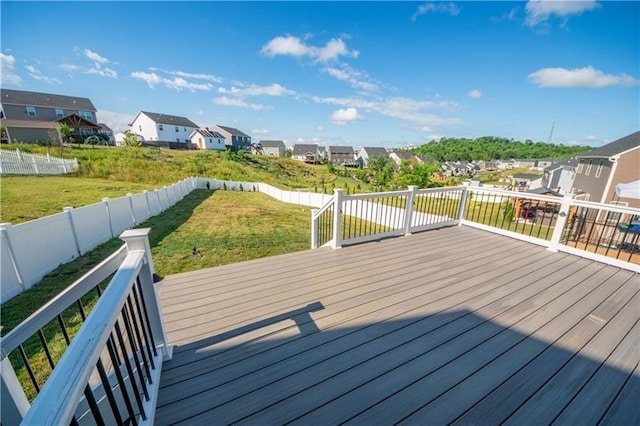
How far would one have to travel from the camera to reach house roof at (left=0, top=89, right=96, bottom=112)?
2592 centimetres

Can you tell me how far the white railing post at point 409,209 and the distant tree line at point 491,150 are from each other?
9916cm

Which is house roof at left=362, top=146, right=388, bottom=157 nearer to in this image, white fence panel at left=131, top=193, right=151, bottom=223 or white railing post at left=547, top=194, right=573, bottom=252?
white fence panel at left=131, top=193, right=151, bottom=223

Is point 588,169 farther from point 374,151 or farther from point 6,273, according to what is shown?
point 374,151

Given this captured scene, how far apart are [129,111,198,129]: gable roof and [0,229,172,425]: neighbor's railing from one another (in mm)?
47503

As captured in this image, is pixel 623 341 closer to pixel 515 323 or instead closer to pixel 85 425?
pixel 515 323

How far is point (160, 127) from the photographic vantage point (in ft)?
131

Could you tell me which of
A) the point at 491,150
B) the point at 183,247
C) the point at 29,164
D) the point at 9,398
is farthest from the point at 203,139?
the point at 491,150

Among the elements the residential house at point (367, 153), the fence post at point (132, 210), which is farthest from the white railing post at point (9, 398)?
the residential house at point (367, 153)

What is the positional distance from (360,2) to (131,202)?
37.0ft

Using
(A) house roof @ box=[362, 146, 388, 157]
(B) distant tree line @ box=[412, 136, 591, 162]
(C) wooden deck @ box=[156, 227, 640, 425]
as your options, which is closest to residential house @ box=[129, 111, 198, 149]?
(C) wooden deck @ box=[156, 227, 640, 425]

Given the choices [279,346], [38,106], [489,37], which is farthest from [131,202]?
[38,106]

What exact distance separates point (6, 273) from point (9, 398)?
12.7 feet

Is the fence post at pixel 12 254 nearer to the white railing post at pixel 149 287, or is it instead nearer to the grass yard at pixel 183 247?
the grass yard at pixel 183 247

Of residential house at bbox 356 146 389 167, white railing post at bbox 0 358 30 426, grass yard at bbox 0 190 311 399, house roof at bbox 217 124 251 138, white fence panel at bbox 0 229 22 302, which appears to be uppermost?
house roof at bbox 217 124 251 138
